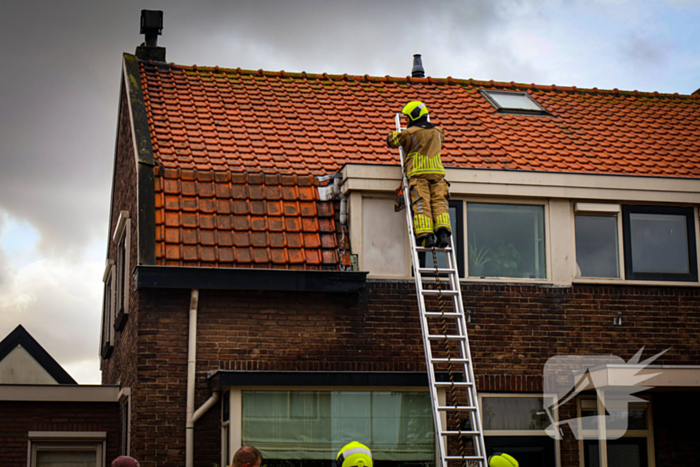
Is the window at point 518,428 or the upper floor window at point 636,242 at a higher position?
the upper floor window at point 636,242

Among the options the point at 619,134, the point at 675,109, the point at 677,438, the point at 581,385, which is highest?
the point at 675,109

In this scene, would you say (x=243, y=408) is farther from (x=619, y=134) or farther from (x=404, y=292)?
(x=619, y=134)

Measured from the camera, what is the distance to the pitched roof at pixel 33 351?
14812 mm

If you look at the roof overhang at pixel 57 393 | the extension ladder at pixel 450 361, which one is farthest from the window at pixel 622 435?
the roof overhang at pixel 57 393

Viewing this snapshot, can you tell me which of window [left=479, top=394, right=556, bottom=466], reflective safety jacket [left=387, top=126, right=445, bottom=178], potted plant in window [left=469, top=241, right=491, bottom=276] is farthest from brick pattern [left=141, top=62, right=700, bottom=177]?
window [left=479, top=394, right=556, bottom=466]

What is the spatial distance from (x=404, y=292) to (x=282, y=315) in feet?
4.83

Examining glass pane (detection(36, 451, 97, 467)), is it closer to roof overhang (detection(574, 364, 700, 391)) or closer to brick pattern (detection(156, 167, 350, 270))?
brick pattern (detection(156, 167, 350, 270))

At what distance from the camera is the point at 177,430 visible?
9.06 meters

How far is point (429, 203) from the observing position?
956 cm

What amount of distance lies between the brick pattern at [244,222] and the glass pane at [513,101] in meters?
4.34

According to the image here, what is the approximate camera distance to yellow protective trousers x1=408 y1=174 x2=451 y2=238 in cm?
942

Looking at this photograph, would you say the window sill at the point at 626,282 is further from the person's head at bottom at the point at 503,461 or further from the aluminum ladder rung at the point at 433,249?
the person's head at bottom at the point at 503,461

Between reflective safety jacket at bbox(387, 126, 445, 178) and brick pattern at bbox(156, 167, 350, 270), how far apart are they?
119 centimetres

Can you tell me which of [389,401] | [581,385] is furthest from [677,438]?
[389,401]
